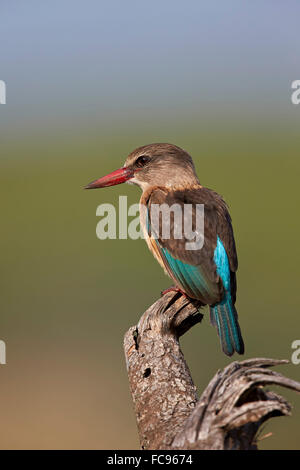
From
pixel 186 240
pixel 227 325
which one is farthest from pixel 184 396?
pixel 186 240

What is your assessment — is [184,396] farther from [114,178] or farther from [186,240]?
[114,178]

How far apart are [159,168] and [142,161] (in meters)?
0.14

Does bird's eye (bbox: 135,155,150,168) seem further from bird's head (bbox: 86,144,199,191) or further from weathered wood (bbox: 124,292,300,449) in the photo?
weathered wood (bbox: 124,292,300,449)

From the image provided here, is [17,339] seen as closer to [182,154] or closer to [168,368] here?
[182,154]

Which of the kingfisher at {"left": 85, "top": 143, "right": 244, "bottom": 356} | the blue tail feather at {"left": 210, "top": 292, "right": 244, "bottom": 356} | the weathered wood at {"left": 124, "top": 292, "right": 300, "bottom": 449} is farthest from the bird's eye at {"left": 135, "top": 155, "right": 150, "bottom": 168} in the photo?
the weathered wood at {"left": 124, "top": 292, "right": 300, "bottom": 449}

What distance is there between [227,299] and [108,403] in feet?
11.2

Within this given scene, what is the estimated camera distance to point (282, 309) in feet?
29.2

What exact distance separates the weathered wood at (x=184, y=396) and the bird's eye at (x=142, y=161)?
164 centimetres

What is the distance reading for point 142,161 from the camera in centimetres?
498

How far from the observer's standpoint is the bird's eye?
16.3ft

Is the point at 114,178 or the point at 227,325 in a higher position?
the point at 114,178

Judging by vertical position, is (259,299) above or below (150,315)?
above

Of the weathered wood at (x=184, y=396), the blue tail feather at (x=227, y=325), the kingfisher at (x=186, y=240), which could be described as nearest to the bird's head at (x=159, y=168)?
the kingfisher at (x=186, y=240)
